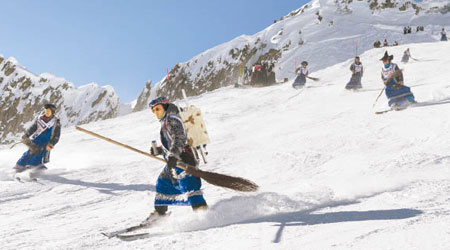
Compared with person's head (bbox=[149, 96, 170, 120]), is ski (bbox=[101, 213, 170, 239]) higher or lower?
lower

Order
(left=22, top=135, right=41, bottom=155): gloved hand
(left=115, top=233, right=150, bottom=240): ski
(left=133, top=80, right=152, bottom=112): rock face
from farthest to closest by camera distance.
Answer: (left=133, top=80, right=152, bottom=112): rock face
(left=22, top=135, right=41, bottom=155): gloved hand
(left=115, top=233, right=150, bottom=240): ski

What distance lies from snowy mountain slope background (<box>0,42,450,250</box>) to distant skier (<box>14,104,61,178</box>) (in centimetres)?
32

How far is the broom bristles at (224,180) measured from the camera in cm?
353

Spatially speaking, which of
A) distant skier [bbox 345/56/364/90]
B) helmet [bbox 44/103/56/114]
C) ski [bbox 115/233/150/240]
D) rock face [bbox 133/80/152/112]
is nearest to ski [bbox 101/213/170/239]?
ski [bbox 115/233/150/240]

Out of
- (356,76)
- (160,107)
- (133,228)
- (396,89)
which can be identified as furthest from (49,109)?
(356,76)

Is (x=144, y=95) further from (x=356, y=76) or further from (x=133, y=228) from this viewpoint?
(x=133, y=228)

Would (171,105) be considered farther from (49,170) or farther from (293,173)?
(49,170)

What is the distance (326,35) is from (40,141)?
1411 inches

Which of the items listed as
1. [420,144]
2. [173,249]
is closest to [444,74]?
[420,144]

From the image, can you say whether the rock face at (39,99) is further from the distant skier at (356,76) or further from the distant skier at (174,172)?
the distant skier at (174,172)

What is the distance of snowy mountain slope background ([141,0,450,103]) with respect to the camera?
108 ft

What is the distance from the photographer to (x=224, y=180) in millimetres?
3703

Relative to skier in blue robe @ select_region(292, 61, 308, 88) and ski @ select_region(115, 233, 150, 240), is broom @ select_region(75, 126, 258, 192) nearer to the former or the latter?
ski @ select_region(115, 233, 150, 240)

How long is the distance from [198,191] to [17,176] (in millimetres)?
4160
